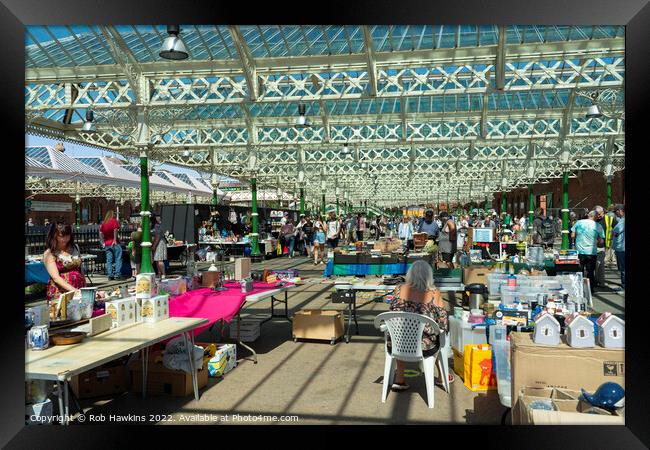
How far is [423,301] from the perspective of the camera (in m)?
5.27

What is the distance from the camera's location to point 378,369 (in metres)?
6.41

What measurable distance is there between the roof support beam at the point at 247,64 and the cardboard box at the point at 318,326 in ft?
18.3

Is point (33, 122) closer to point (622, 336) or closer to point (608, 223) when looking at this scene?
point (622, 336)

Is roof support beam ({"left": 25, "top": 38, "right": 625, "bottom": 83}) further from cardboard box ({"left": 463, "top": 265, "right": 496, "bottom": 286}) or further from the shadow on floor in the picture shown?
the shadow on floor

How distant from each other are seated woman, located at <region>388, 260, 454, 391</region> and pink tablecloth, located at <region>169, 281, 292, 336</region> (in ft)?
6.98

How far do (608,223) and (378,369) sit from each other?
11.9 metres

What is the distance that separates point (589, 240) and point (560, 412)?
32.1 ft

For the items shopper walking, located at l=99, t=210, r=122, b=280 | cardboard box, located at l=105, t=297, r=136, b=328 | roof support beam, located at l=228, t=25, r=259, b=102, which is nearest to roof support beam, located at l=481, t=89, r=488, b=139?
roof support beam, located at l=228, t=25, r=259, b=102

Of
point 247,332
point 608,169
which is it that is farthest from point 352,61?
point 608,169

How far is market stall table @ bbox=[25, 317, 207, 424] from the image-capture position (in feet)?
12.1

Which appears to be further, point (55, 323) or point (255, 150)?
point (255, 150)

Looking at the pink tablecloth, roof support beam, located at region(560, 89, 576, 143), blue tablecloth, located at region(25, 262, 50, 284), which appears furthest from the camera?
roof support beam, located at region(560, 89, 576, 143)

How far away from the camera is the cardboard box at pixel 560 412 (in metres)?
3.31
